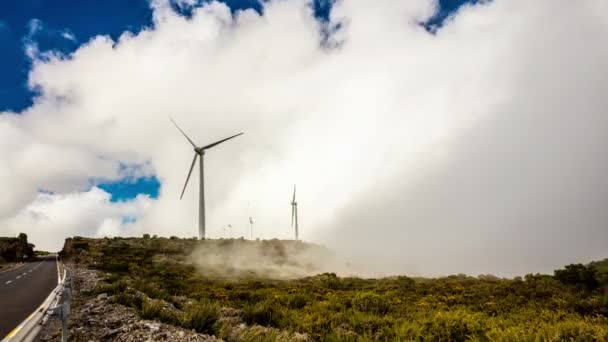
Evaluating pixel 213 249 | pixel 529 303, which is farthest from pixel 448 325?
pixel 213 249

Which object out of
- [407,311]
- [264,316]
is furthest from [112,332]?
[407,311]

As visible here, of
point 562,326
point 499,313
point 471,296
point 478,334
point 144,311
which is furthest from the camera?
point 471,296

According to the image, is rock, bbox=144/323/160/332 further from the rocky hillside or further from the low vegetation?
the rocky hillside

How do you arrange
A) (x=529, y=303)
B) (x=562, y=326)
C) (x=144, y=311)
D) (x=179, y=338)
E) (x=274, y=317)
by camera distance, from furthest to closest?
(x=529, y=303)
(x=274, y=317)
(x=144, y=311)
(x=562, y=326)
(x=179, y=338)

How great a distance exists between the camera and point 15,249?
67.2 metres

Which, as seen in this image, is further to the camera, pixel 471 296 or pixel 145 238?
pixel 145 238

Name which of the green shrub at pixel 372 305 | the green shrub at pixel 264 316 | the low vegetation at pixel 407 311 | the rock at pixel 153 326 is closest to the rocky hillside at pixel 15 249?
the low vegetation at pixel 407 311

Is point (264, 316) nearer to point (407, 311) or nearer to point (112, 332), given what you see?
point (112, 332)

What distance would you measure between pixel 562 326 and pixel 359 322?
655 centimetres

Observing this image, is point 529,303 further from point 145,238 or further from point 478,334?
point 145,238

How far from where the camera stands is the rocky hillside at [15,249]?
2542 inches

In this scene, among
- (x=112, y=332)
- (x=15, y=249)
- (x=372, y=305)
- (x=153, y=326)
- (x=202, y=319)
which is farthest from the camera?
(x=15, y=249)

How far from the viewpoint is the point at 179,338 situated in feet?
34.5

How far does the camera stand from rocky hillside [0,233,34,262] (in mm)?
64562
